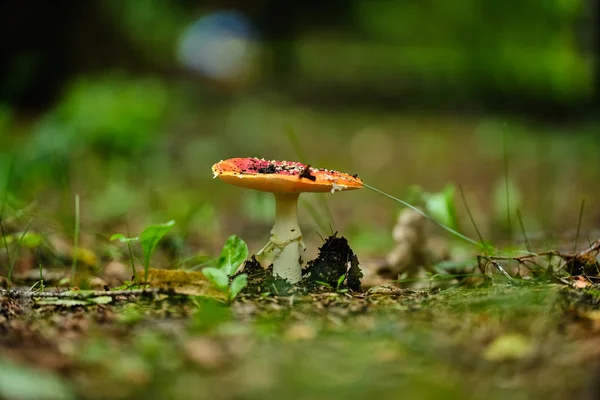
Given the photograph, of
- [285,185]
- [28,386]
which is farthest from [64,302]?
[285,185]

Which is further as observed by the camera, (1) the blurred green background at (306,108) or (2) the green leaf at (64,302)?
(1) the blurred green background at (306,108)

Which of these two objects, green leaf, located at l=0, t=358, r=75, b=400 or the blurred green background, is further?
the blurred green background

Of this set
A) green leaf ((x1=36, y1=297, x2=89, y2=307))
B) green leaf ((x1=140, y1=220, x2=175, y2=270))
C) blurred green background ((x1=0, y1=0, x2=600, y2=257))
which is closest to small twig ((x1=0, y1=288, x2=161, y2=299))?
green leaf ((x1=36, y1=297, x2=89, y2=307))

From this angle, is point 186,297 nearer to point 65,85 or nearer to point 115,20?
point 65,85

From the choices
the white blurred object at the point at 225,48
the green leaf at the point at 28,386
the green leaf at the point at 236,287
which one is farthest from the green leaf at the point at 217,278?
the white blurred object at the point at 225,48

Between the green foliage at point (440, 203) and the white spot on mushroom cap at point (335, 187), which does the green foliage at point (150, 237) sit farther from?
the green foliage at point (440, 203)

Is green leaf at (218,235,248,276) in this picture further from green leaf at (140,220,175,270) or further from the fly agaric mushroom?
green leaf at (140,220,175,270)

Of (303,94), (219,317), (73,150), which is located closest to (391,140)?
(303,94)
